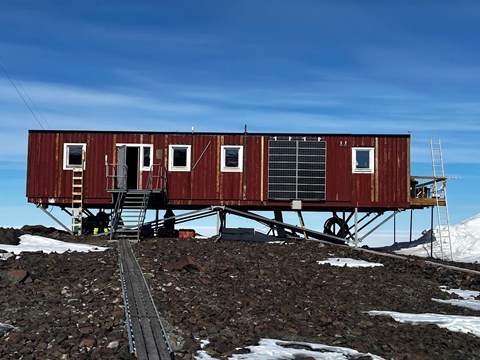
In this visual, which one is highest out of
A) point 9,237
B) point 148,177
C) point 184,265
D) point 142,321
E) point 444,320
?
point 148,177

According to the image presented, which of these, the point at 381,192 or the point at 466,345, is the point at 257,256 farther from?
the point at 466,345

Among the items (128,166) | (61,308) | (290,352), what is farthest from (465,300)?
(128,166)

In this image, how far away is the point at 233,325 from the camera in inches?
422

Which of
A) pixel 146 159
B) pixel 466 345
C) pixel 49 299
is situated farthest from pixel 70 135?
pixel 466 345

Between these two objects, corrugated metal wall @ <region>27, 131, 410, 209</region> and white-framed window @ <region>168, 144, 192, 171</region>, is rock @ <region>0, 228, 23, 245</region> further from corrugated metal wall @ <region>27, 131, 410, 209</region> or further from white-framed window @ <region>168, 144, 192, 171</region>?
white-framed window @ <region>168, 144, 192, 171</region>

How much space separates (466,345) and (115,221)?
18031mm

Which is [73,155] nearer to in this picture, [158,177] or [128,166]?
[128,166]

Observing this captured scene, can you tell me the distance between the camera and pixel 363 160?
90.6ft

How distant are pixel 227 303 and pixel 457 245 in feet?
72.6

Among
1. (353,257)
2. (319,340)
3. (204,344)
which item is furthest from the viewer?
(353,257)

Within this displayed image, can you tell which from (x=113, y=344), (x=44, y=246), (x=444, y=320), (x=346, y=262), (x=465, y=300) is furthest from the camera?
(x=44, y=246)

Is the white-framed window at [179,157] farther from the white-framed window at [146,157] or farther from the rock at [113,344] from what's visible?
the rock at [113,344]

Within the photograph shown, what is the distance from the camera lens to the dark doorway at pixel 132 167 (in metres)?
28.2

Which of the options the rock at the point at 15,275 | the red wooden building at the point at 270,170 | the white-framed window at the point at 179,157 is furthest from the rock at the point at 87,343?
the white-framed window at the point at 179,157
